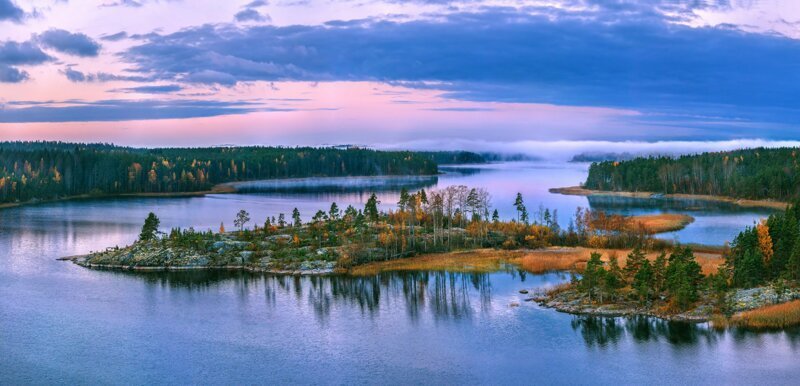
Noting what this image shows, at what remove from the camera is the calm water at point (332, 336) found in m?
36.6

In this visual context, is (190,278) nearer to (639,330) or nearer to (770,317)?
(639,330)

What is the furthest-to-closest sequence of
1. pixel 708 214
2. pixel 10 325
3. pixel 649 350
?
1. pixel 708 214
2. pixel 10 325
3. pixel 649 350

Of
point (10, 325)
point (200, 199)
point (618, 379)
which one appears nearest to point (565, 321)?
point (618, 379)

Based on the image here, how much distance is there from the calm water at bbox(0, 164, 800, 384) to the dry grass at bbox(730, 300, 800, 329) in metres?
1.61

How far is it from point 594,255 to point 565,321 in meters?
7.63

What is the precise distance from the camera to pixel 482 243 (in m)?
75.1

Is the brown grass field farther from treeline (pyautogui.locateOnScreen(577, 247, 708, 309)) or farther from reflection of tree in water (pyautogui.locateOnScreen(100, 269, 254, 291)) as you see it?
treeline (pyautogui.locateOnScreen(577, 247, 708, 309))

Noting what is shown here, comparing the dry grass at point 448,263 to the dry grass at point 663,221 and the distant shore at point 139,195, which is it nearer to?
the dry grass at point 663,221

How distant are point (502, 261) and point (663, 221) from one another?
41.4 m

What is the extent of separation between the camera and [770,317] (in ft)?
143

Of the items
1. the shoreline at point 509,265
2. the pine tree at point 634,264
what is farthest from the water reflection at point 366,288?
the pine tree at point 634,264

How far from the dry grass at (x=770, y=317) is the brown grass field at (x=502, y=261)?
14797 millimetres

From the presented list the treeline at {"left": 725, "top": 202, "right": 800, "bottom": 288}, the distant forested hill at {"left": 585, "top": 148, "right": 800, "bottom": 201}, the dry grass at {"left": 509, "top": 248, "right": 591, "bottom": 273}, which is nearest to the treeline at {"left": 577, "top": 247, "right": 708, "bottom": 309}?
the treeline at {"left": 725, "top": 202, "right": 800, "bottom": 288}

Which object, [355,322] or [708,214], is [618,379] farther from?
[708,214]
